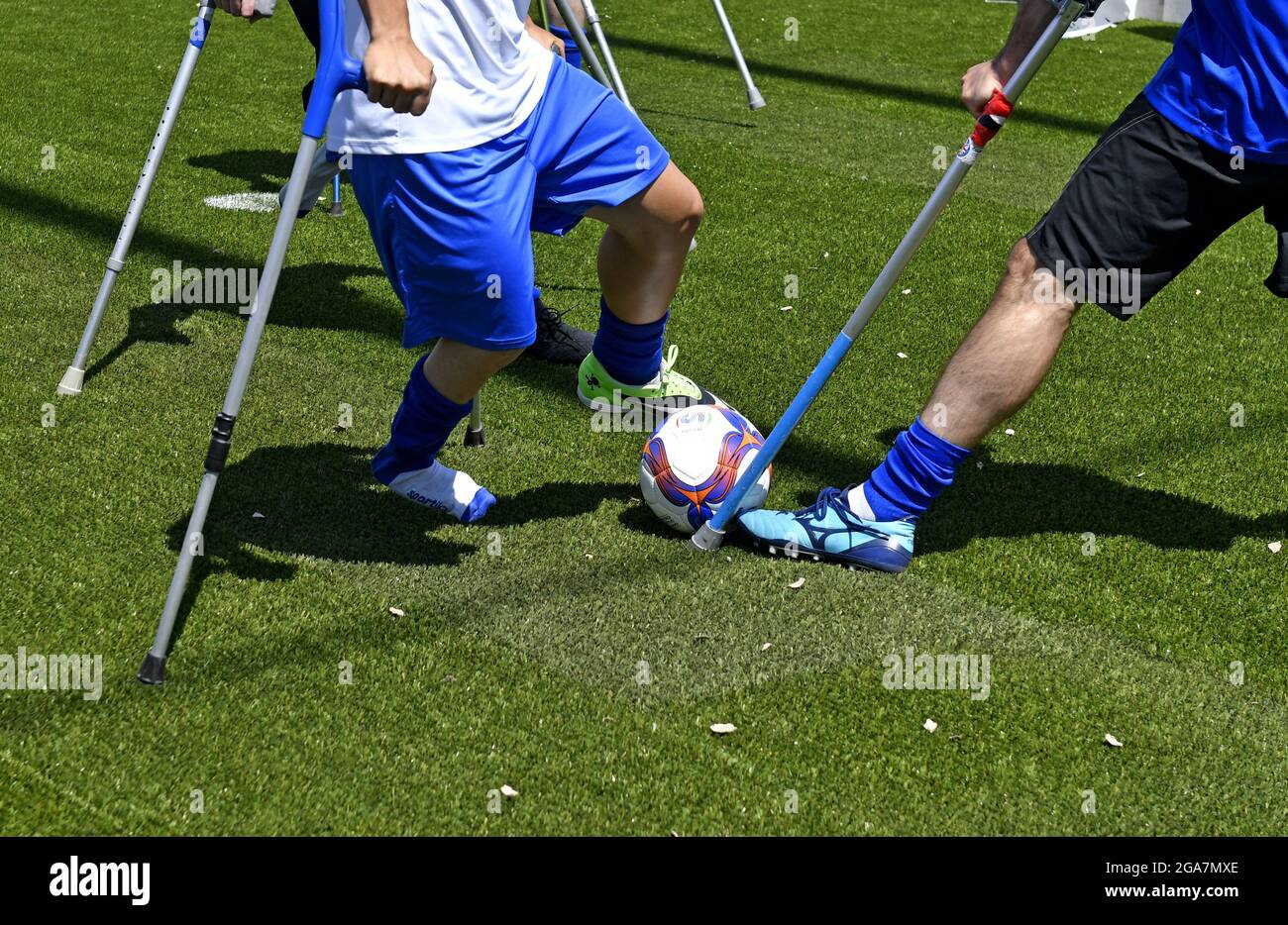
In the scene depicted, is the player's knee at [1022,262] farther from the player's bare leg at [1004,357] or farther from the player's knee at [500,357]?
the player's knee at [500,357]

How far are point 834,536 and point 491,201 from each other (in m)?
1.15

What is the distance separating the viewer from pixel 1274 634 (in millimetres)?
3375

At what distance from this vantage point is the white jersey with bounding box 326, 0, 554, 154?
304 centimetres

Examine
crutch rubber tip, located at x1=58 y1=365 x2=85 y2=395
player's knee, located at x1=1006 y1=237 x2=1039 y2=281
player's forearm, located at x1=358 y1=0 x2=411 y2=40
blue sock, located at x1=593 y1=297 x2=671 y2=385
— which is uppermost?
player's forearm, located at x1=358 y1=0 x2=411 y2=40

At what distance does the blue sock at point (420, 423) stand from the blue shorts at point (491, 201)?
0.17 m

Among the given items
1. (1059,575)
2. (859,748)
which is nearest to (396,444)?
(859,748)

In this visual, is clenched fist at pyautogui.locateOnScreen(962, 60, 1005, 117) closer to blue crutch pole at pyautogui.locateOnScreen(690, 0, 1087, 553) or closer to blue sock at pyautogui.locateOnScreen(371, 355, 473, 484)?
blue crutch pole at pyautogui.locateOnScreen(690, 0, 1087, 553)

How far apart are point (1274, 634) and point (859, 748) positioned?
1.15m

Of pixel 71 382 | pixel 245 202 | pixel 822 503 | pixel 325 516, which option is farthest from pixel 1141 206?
pixel 245 202

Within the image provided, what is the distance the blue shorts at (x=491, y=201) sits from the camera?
10.2ft

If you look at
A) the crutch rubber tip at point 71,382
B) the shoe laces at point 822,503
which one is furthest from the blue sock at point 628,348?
the crutch rubber tip at point 71,382

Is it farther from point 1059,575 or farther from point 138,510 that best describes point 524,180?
point 1059,575

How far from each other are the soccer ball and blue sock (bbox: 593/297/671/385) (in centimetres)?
34

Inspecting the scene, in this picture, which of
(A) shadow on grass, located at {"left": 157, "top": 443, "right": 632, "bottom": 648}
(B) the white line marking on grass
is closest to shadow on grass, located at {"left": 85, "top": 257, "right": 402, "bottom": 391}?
(B) the white line marking on grass
